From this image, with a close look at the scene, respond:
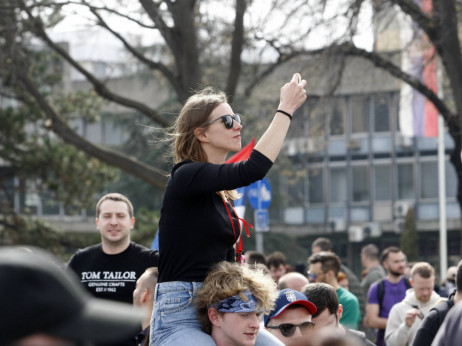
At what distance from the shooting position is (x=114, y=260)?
731cm

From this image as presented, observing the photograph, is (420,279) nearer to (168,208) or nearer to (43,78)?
(168,208)

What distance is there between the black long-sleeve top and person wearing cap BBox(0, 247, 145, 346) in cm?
248

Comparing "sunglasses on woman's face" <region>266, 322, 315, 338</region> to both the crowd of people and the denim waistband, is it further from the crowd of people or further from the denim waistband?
the denim waistband

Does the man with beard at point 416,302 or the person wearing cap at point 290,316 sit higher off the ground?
the person wearing cap at point 290,316

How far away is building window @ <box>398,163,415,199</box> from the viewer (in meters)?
45.9

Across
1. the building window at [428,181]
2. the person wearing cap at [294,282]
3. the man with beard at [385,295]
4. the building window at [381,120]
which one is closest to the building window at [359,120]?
the building window at [381,120]

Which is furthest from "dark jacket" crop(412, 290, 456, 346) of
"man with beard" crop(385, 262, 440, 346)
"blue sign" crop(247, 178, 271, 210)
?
"blue sign" crop(247, 178, 271, 210)

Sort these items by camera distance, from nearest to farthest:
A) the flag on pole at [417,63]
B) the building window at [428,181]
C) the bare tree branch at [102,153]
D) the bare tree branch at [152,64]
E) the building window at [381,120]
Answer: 1. the bare tree branch at [152,64]
2. the bare tree branch at [102,153]
3. the flag on pole at [417,63]
4. the building window at [381,120]
5. the building window at [428,181]

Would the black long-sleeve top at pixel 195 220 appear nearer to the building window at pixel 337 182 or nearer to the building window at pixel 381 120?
the building window at pixel 381 120

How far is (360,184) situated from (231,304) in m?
43.1

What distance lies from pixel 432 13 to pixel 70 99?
10588 mm

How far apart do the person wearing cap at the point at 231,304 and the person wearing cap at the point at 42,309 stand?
2.50 meters

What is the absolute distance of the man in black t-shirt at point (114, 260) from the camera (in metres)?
7.14

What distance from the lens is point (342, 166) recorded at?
4738 cm
